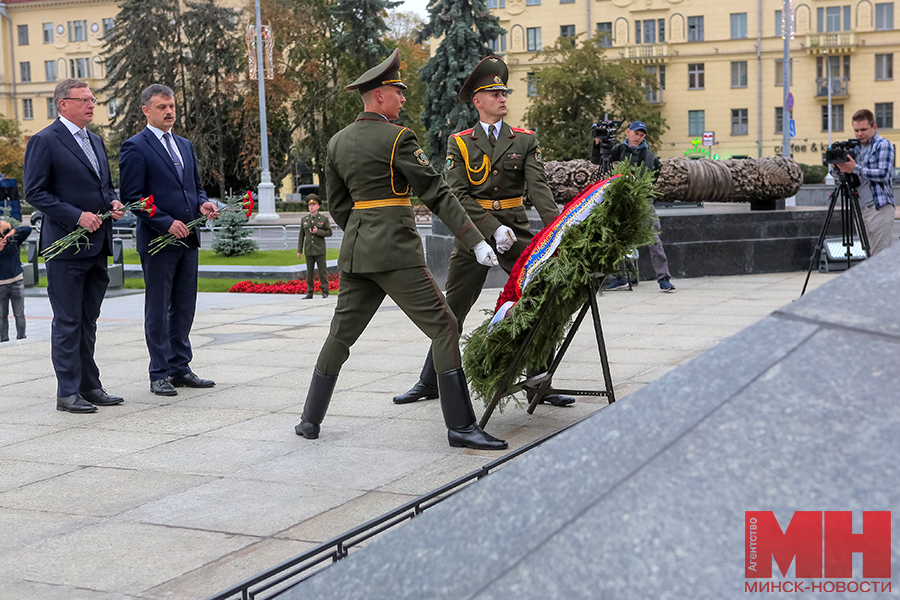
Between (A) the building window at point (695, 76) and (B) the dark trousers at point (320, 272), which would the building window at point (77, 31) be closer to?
(A) the building window at point (695, 76)

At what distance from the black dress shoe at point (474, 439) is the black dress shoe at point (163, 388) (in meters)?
2.63

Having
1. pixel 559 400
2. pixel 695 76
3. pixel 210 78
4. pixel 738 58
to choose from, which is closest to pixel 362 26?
pixel 210 78

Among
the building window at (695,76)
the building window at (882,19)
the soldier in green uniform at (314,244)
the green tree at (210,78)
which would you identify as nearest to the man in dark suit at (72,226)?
the soldier in green uniform at (314,244)

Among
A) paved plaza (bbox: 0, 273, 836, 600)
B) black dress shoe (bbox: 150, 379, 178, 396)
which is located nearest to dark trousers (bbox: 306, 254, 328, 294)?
paved plaza (bbox: 0, 273, 836, 600)

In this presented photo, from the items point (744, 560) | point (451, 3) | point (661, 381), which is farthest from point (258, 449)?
point (451, 3)

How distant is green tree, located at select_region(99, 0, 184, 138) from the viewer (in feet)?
173

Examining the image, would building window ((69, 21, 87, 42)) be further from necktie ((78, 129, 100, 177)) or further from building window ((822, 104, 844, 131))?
necktie ((78, 129, 100, 177))

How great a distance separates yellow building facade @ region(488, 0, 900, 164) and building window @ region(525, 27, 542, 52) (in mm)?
67

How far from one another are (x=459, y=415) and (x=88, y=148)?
11.3 feet

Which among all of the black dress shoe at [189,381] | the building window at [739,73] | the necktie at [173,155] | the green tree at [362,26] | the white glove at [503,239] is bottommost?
the black dress shoe at [189,381]

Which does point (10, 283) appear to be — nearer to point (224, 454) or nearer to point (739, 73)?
point (224, 454)

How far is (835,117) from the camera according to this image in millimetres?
62594

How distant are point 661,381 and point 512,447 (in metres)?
3.41

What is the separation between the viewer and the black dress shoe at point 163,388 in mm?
7023
